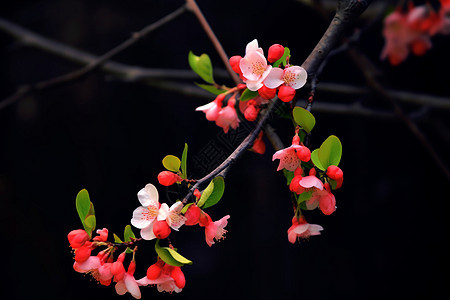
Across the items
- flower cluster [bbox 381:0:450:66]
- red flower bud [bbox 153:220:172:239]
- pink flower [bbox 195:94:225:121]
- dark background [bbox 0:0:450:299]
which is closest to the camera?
red flower bud [bbox 153:220:172:239]

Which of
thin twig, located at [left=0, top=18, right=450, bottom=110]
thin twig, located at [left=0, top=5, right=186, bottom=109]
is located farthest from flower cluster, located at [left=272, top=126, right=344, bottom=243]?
thin twig, located at [left=0, top=18, right=450, bottom=110]

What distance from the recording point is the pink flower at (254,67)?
1.45 ft

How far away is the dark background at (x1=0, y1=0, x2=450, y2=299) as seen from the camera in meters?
1.24

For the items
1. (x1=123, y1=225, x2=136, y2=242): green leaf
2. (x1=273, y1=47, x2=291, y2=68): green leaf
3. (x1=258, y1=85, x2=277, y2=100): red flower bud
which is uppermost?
(x1=273, y1=47, x2=291, y2=68): green leaf

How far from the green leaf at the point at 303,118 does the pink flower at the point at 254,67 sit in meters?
0.05

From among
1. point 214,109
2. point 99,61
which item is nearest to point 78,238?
point 214,109

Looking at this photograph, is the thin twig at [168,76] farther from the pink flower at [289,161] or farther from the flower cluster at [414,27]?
the pink flower at [289,161]

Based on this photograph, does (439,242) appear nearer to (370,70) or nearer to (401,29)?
(370,70)

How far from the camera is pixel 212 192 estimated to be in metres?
0.43

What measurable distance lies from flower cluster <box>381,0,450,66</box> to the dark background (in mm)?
268

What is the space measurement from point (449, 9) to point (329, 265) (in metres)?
0.83

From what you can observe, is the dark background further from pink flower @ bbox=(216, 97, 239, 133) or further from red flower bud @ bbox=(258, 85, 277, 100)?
red flower bud @ bbox=(258, 85, 277, 100)

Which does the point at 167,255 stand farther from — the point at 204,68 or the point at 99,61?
the point at 99,61

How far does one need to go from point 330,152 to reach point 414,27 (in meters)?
0.60
